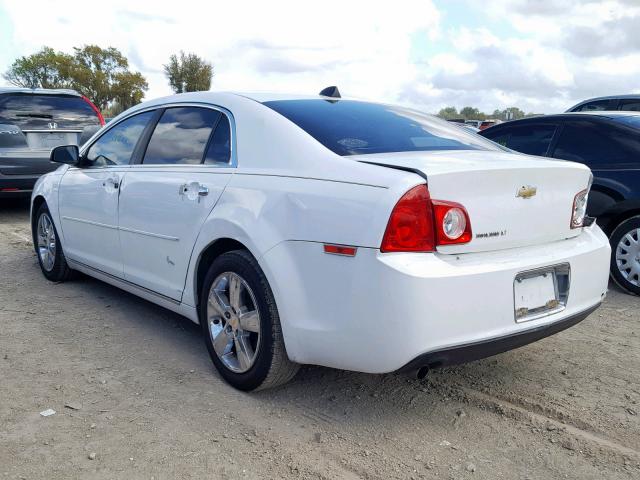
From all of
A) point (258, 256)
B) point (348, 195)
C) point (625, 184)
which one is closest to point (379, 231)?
point (348, 195)

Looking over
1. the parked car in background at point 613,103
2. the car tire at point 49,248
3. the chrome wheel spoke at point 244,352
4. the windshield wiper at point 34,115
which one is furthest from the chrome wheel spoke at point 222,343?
the parked car in background at point 613,103

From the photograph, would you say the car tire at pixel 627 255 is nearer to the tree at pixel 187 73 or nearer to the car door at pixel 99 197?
the car door at pixel 99 197

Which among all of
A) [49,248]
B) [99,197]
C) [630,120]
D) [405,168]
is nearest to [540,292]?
[405,168]

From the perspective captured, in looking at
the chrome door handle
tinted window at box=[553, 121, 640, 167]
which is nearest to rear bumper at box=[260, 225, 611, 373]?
the chrome door handle

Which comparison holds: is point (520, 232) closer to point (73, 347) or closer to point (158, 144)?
point (158, 144)

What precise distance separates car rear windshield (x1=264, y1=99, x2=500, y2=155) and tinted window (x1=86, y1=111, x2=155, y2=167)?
1.32 meters

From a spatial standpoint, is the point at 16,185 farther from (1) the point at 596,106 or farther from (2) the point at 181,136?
(1) the point at 596,106

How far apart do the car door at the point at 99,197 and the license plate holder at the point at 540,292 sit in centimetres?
271

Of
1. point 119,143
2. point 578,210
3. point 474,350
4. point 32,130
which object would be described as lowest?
point 474,350

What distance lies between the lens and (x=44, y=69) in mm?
69250

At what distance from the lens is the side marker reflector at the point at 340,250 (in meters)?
2.65

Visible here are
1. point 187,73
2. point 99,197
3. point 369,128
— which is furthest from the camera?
point 187,73

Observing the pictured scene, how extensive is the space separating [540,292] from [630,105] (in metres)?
8.14

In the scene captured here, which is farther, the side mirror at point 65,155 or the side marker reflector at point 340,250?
Result: the side mirror at point 65,155
